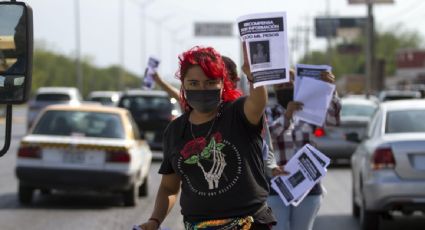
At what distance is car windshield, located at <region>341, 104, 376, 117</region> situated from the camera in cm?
2338

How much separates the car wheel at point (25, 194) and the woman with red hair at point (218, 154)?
32.8ft

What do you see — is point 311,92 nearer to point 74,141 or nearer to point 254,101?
point 254,101

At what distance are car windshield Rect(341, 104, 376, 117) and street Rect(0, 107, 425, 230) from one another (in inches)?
209

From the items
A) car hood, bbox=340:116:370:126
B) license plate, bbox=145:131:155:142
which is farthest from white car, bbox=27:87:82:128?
car hood, bbox=340:116:370:126

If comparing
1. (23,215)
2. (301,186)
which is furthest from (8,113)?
(23,215)

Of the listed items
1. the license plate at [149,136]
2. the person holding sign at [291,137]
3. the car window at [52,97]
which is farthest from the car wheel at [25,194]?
the car window at [52,97]

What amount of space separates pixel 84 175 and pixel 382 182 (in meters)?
5.05

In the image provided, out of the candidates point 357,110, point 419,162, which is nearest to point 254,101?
point 419,162

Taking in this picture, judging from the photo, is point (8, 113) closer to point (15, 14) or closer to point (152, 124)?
point (15, 14)

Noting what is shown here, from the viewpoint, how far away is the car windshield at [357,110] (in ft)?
76.7

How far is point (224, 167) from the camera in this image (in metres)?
4.99

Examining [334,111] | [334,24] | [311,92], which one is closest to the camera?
[311,92]

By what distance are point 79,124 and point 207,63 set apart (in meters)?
10.4

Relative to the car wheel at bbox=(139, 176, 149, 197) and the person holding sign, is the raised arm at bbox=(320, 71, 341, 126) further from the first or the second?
the car wheel at bbox=(139, 176, 149, 197)
